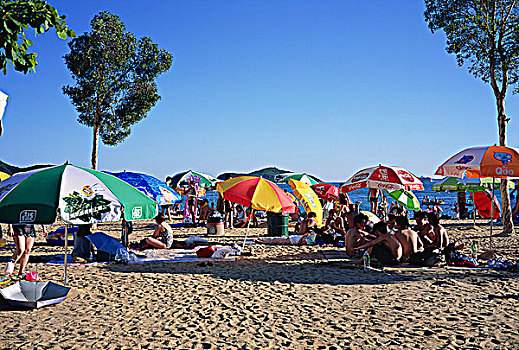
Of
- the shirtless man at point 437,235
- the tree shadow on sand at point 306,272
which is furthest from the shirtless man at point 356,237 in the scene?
the shirtless man at point 437,235

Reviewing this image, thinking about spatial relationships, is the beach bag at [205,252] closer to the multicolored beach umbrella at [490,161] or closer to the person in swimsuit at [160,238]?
the person in swimsuit at [160,238]

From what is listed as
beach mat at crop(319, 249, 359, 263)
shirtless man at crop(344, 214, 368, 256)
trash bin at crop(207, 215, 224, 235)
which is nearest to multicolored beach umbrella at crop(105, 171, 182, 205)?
trash bin at crop(207, 215, 224, 235)

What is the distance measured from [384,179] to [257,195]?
14.6 ft

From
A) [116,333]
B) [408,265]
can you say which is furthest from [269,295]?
[408,265]

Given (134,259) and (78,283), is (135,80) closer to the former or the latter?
(134,259)

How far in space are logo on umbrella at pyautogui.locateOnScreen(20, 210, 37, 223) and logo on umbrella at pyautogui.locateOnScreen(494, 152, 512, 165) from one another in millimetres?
8738

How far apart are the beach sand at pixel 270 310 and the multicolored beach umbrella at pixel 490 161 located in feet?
7.40

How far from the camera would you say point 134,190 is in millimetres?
7031

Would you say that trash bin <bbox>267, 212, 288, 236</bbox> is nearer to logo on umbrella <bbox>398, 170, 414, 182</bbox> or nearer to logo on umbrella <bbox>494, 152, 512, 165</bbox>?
logo on umbrella <bbox>398, 170, 414, 182</bbox>

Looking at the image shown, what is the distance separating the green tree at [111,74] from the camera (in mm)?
20000

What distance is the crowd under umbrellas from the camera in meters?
5.91

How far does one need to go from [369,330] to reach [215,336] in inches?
68.3

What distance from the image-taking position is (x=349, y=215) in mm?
12305

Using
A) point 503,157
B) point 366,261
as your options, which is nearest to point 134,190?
point 366,261
